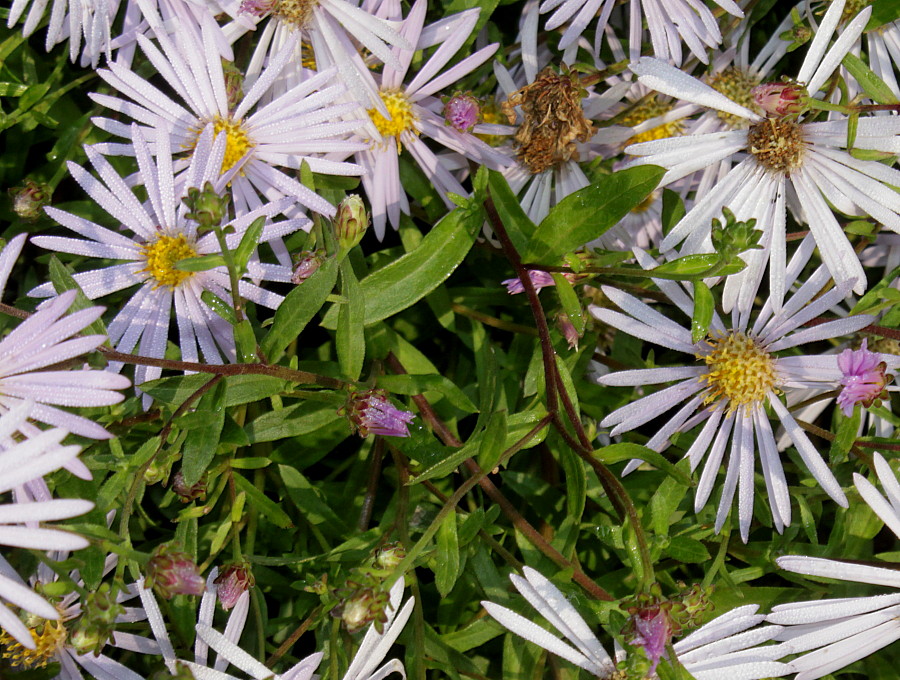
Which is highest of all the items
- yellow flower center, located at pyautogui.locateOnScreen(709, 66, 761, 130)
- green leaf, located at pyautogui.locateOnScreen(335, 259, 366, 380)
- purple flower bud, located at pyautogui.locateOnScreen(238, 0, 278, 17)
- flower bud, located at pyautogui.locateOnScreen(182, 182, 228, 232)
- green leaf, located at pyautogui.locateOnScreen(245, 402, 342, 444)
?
yellow flower center, located at pyautogui.locateOnScreen(709, 66, 761, 130)

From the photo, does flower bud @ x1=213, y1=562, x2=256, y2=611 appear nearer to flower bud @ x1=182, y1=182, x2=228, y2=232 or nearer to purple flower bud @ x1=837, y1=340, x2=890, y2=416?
flower bud @ x1=182, y1=182, x2=228, y2=232

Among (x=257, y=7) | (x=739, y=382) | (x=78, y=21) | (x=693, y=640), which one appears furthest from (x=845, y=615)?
(x=78, y=21)

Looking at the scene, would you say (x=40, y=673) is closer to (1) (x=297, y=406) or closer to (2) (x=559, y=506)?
(1) (x=297, y=406)

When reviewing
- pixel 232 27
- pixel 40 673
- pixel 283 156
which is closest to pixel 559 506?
pixel 283 156

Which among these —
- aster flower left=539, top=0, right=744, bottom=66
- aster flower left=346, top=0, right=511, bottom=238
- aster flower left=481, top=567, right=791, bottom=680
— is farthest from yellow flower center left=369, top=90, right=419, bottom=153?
aster flower left=481, top=567, right=791, bottom=680

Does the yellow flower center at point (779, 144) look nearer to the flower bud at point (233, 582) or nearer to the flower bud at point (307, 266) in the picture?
the flower bud at point (307, 266)

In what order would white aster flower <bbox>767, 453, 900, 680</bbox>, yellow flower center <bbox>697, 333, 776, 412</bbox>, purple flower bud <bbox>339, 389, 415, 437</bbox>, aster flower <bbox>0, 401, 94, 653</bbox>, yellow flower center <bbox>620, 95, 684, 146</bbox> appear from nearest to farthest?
aster flower <bbox>0, 401, 94, 653</bbox> → purple flower bud <bbox>339, 389, 415, 437</bbox> → white aster flower <bbox>767, 453, 900, 680</bbox> → yellow flower center <bbox>697, 333, 776, 412</bbox> → yellow flower center <bbox>620, 95, 684, 146</bbox>
